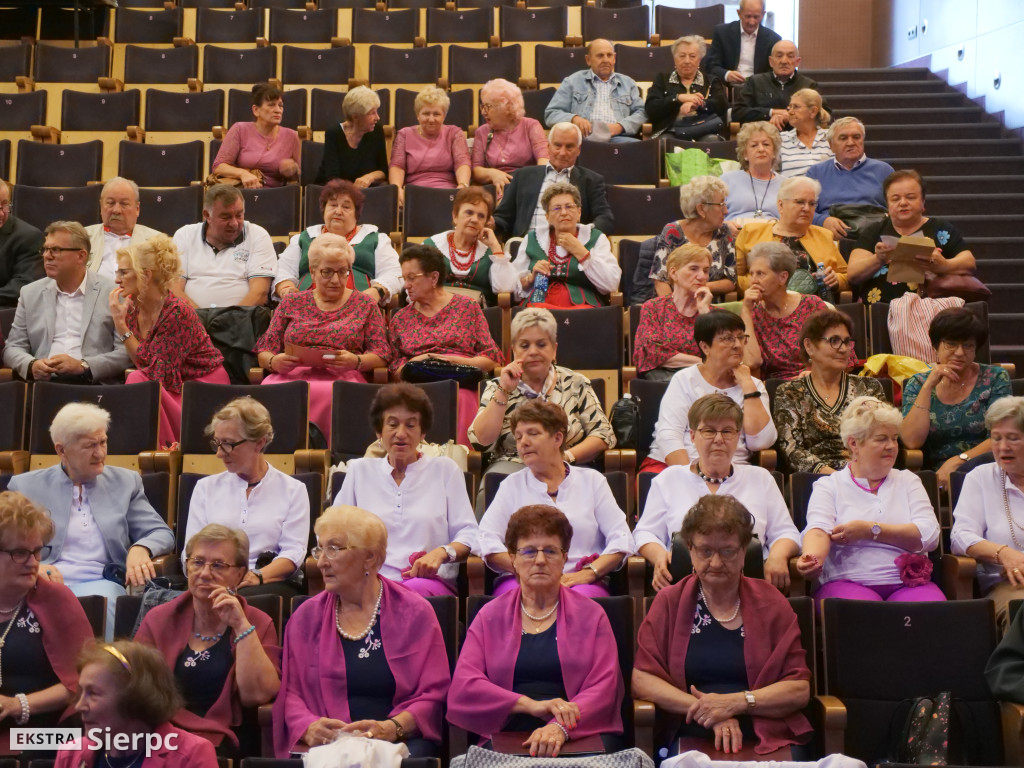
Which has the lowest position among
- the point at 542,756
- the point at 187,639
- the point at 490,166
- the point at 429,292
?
the point at 542,756

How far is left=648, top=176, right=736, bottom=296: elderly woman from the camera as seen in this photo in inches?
189

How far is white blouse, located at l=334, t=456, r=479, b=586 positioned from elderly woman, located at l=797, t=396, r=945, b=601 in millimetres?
929

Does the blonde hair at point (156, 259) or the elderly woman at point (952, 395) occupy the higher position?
the blonde hair at point (156, 259)

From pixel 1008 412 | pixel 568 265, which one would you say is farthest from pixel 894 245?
pixel 1008 412

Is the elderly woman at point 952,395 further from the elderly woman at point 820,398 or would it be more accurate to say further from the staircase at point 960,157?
the staircase at point 960,157

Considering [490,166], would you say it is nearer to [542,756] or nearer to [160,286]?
[160,286]

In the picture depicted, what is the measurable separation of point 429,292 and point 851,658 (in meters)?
2.08

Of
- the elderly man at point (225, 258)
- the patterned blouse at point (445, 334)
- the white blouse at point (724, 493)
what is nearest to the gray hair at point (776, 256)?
the patterned blouse at point (445, 334)

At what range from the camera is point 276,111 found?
5836 mm

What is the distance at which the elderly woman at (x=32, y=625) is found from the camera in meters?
2.91

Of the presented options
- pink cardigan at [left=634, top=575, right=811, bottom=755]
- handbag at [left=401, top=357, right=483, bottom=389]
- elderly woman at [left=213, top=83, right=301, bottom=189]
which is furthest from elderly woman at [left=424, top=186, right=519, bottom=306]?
pink cardigan at [left=634, top=575, right=811, bottom=755]

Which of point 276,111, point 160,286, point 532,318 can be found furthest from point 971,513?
point 276,111

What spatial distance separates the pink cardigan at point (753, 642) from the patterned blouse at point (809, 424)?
994mm

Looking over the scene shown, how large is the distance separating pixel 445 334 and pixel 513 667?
68.4 inches
